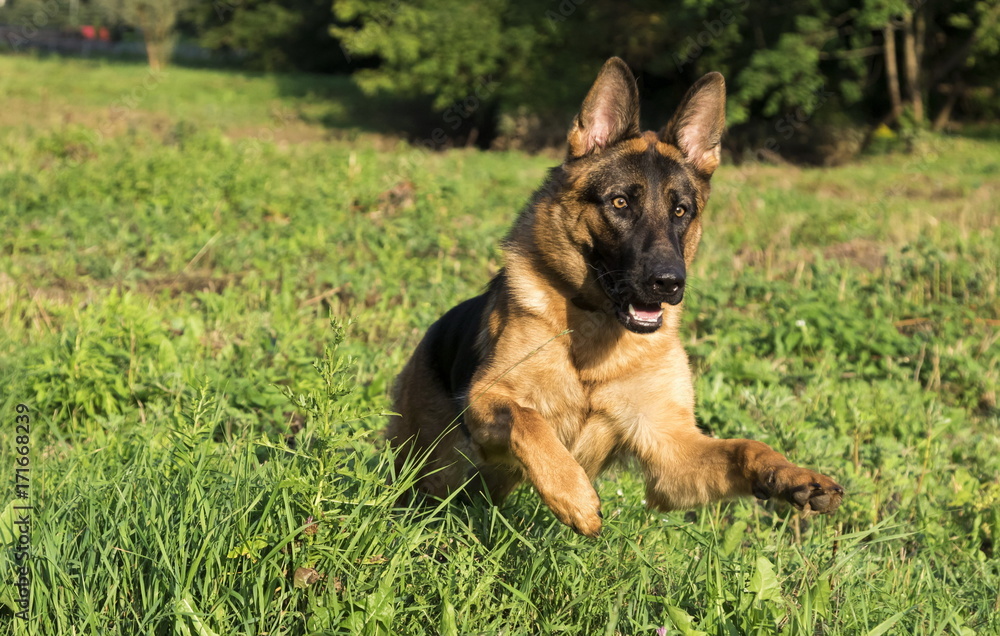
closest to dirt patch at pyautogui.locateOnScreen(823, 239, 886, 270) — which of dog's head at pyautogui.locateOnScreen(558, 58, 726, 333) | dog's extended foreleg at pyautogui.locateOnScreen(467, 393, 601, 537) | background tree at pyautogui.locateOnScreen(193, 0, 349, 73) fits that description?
dog's head at pyautogui.locateOnScreen(558, 58, 726, 333)

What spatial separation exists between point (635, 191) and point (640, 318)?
2.05ft

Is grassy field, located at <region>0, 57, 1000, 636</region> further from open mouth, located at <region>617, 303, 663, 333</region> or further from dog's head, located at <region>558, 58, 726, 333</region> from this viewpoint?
dog's head, located at <region>558, 58, 726, 333</region>

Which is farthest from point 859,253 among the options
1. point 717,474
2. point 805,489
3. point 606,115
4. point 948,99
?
point 948,99

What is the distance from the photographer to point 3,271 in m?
6.66

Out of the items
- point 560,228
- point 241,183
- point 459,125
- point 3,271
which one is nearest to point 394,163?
point 241,183

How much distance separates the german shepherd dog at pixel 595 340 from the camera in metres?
3.50

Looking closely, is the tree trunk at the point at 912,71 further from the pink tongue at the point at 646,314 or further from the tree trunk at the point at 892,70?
the pink tongue at the point at 646,314

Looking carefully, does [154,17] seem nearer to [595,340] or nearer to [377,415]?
[595,340]

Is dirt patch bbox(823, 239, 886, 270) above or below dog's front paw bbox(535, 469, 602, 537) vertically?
below

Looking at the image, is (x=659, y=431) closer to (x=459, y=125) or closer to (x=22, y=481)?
(x=22, y=481)

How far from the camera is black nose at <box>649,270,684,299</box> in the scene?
363 centimetres

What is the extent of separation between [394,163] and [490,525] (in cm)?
1002

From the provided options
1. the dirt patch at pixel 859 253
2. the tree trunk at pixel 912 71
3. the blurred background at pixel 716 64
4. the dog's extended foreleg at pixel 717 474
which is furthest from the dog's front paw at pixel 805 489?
the tree trunk at pixel 912 71

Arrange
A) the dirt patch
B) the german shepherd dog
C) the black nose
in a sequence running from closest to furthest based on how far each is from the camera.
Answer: the german shepherd dog → the black nose → the dirt patch
